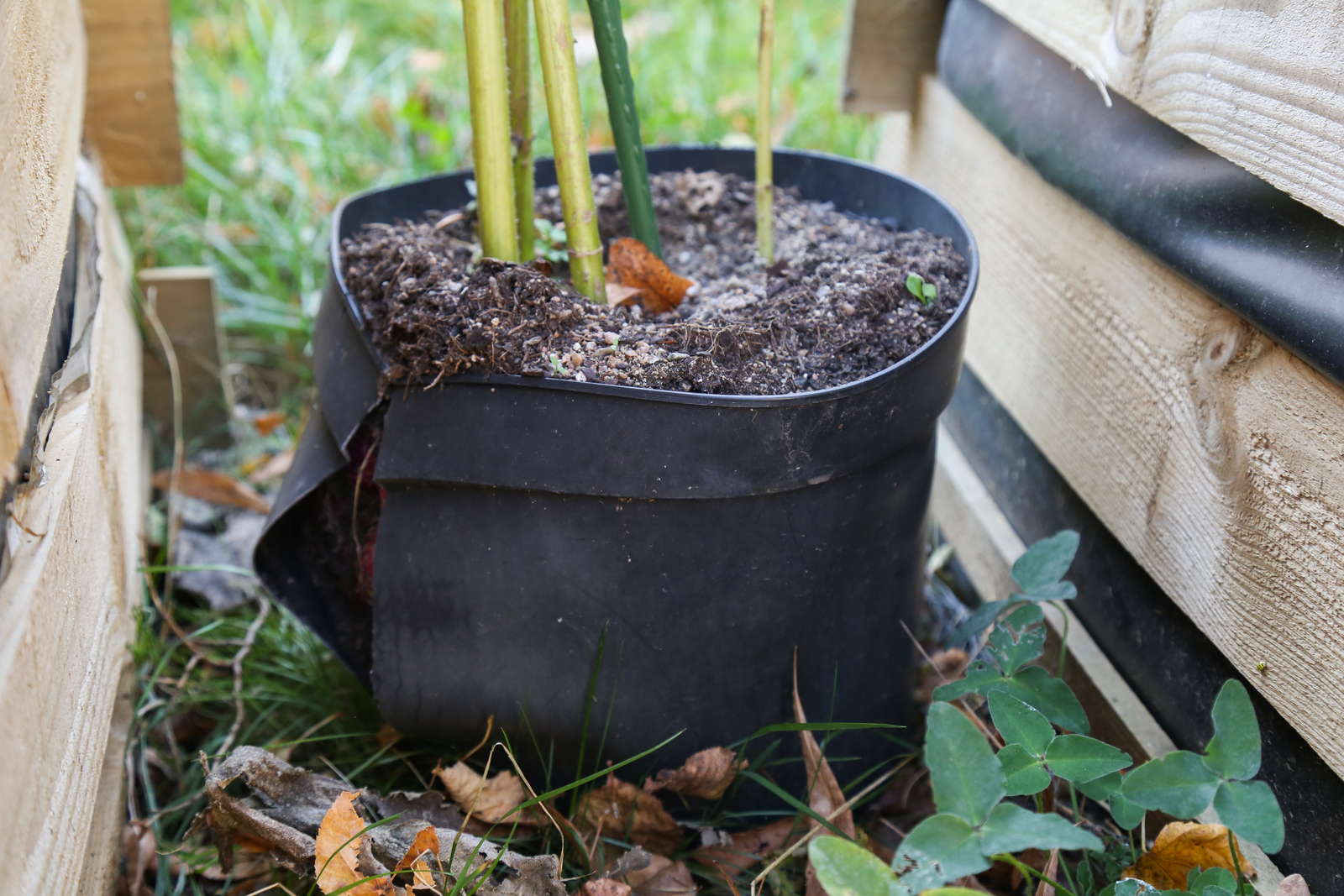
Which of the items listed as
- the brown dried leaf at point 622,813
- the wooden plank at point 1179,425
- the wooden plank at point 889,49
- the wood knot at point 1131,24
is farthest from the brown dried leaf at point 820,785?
the wooden plank at point 889,49

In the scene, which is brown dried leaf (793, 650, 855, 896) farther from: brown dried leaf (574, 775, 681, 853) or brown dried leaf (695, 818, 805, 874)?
brown dried leaf (574, 775, 681, 853)

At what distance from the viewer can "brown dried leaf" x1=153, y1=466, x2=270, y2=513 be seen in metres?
1.75

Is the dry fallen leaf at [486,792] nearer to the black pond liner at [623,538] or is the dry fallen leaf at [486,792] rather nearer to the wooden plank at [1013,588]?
the black pond liner at [623,538]

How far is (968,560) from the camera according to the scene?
5.22ft

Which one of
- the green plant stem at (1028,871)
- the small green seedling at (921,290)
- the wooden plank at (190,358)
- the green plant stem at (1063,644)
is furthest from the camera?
the wooden plank at (190,358)

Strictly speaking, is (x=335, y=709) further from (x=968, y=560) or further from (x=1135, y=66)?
(x=1135, y=66)

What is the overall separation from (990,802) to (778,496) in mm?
318

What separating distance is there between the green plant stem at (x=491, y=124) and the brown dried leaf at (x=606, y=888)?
1.92 feet

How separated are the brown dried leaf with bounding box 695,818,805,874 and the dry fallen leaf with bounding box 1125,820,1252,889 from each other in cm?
33

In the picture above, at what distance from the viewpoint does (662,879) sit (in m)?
1.10

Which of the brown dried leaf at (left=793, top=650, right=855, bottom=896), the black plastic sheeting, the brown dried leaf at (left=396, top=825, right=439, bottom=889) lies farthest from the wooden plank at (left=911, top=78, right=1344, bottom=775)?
the brown dried leaf at (left=396, top=825, right=439, bottom=889)

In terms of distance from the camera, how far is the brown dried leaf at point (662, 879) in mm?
1085

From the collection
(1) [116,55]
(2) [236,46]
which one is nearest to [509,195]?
(1) [116,55]

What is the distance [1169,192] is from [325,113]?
203 cm
